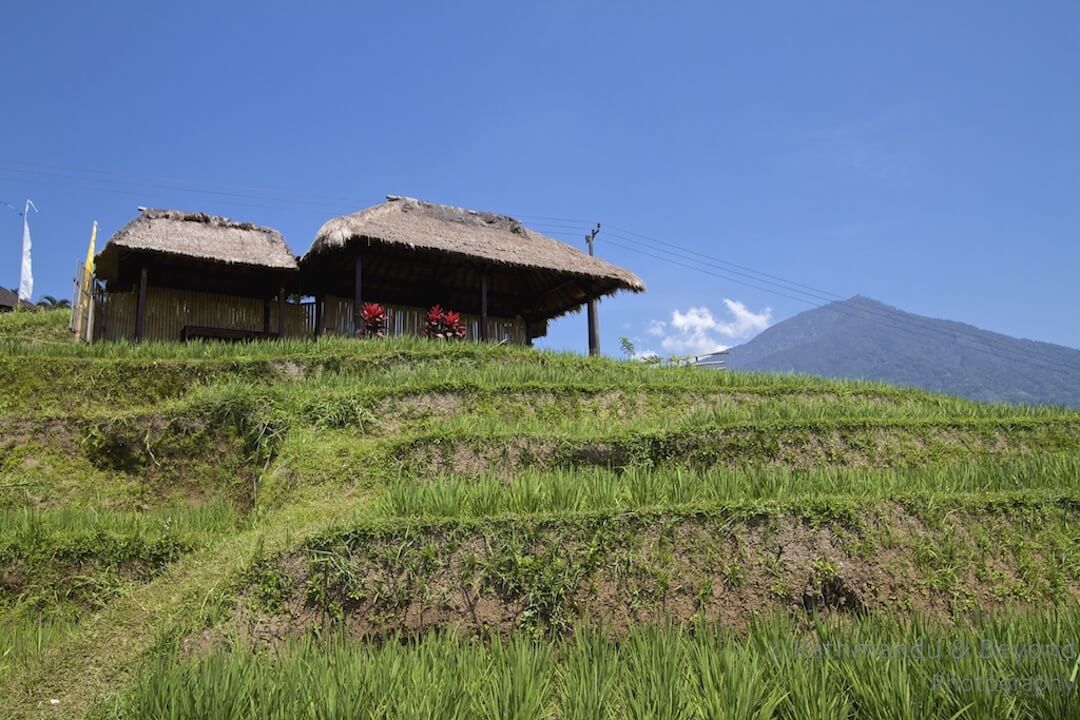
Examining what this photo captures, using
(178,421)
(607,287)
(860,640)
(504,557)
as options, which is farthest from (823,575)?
(607,287)

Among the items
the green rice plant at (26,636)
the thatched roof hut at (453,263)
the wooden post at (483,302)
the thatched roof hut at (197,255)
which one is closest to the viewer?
the green rice plant at (26,636)

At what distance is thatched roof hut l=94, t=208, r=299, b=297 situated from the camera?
11.2 m

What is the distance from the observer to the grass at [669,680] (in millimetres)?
2480

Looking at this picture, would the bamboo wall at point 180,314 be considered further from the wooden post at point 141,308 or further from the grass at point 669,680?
the grass at point 669,680

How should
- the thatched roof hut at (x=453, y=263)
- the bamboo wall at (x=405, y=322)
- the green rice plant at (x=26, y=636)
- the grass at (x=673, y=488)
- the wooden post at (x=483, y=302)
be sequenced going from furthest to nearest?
the bamboo wall at (x=405, y=322), the wooden post at (x=483, y=302), the thatched roof hut at (x=453, y=263), the grass at (x=673, y=488), the green rice plant at (x=26, y=636)

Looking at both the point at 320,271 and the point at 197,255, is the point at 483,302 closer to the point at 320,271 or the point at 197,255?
the point at 320,271

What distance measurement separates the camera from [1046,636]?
2.87m

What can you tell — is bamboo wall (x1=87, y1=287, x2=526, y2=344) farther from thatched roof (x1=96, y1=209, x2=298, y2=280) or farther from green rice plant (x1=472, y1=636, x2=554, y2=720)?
green rice plant (x1=472, y1=636, x2=554, y2=720)

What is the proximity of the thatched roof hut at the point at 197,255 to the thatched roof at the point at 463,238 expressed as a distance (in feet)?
2.94

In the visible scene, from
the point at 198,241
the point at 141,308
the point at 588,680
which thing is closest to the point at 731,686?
the point at 588,680

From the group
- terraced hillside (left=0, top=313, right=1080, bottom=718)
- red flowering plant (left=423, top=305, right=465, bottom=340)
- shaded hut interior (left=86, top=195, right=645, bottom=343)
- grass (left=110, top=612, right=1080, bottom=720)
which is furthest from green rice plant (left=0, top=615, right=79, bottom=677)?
red flowering plant (left=423, top=305, right=465, bottom=340)

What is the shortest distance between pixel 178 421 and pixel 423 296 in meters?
9.11

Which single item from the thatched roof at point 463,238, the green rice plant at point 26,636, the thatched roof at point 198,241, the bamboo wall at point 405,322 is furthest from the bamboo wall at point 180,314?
the green rice plant at point 26,636

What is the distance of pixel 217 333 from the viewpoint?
41.4 ft
